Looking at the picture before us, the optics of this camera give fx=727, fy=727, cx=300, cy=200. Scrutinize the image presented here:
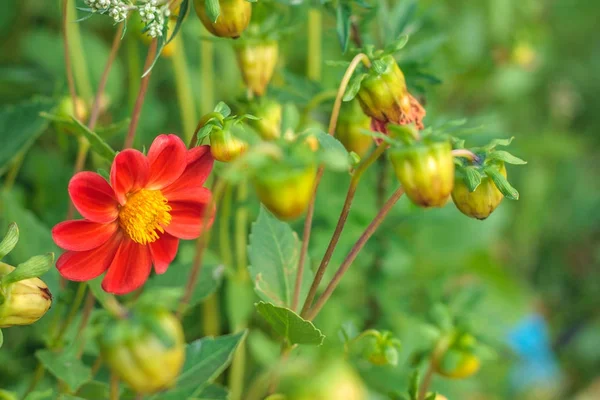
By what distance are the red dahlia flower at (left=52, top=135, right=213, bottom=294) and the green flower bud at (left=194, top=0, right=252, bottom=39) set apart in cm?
13

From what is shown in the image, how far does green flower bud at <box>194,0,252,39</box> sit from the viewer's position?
0.80 m

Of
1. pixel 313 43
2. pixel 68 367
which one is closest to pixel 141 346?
pixel 68 367

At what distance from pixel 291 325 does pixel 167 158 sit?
0.23 metres

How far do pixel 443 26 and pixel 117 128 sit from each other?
40.5 inches

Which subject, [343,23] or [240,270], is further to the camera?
[240,270]

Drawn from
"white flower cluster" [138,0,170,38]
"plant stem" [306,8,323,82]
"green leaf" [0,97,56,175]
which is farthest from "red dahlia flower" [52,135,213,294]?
"plant stem" [306,8,323,82]

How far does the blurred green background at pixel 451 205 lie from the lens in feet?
4.09

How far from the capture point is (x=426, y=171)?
66cm

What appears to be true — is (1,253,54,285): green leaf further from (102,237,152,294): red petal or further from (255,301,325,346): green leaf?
(255,301,325,346): green leaf

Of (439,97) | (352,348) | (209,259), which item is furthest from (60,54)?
(352,348)

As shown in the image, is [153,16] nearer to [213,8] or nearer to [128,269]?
[213,8]

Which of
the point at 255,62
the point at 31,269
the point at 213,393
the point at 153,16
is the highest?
the point at 153,16

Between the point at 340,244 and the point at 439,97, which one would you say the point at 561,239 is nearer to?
the point at 439,97

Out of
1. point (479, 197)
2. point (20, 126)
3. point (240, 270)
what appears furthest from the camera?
point (240, 270)
